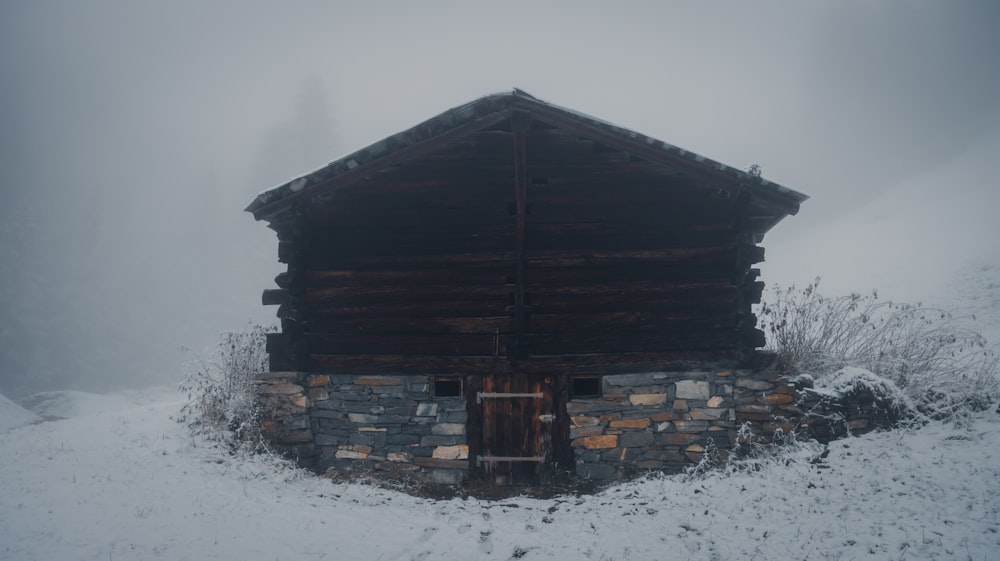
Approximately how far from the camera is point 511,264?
26.4 feet

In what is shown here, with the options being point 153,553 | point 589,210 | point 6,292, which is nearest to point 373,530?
point 153,553

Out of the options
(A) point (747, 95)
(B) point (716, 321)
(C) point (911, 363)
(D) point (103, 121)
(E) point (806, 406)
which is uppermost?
(A) point (747, 95)

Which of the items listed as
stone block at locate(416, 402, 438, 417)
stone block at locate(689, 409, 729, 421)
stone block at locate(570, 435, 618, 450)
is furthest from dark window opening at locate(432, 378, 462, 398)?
stone block at locate(689, 409, 729, 421)

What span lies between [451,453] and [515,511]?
4.60 ft

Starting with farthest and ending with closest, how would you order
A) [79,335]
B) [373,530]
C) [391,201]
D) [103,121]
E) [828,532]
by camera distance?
[103,121], [79,335], [391,201], [373,530], [828,532]

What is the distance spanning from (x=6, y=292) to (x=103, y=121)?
6112cm

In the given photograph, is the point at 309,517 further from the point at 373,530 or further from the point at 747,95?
the point at 747,95

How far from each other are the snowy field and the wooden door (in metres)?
0.61

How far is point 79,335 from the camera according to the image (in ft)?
132

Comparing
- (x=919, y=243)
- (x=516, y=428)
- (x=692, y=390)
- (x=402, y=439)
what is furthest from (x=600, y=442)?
(x=919, y=243)

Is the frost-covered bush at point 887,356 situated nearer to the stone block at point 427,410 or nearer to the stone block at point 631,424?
the stone block at point 631,424

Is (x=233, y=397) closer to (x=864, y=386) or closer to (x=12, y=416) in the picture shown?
(x=864, y=386)

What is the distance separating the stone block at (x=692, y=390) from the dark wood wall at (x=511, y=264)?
1.35ft

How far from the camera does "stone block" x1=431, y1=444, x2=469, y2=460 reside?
25.6 ft
